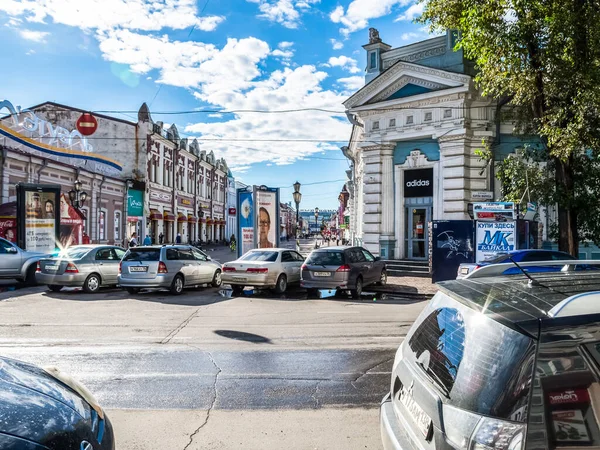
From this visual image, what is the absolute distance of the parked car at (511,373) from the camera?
2.02 metres

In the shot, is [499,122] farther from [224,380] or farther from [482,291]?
[482,291]

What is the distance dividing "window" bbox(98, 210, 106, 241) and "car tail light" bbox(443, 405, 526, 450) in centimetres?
3309

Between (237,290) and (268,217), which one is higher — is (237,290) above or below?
below

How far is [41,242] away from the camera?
18297 mm

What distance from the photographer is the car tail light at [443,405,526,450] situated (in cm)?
202

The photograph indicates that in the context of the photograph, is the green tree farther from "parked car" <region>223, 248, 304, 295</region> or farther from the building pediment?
"parked car" <region>223, 248, 304, 295</region>

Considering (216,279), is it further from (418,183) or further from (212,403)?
(212,403)

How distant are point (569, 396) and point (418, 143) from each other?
20.1 meters

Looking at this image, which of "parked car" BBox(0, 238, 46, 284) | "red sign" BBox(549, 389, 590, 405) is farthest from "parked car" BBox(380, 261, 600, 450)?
"parked car" BBox(0, 238, 46, 284)

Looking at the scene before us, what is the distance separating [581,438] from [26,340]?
8.42m

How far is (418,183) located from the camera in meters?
21.3

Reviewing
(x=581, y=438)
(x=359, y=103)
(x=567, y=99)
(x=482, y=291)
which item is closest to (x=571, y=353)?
(x=581, y=438)

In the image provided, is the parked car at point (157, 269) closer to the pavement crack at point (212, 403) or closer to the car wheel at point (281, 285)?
the car wheel at point (281, 285)

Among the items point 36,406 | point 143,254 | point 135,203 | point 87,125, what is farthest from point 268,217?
point 87,125
